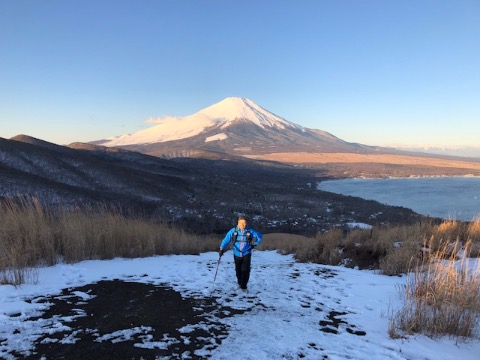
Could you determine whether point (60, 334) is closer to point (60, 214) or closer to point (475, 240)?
point (60, 214)

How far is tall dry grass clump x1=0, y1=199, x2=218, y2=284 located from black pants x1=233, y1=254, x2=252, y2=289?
342 centimetres

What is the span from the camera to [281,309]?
16.8 feet

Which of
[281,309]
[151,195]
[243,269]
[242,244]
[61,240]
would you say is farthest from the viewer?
[151,195]

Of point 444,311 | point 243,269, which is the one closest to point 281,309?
point 243,269

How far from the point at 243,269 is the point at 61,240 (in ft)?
13.2

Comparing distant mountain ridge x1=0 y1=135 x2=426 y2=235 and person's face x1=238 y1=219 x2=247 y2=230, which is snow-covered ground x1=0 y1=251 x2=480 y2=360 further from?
distant mountain ridge x1=0 y1=135 x2=426 y2=235

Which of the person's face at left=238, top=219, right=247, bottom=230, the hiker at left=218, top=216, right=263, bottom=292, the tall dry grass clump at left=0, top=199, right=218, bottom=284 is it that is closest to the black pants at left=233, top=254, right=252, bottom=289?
the hiker at left=218, top=216, right=263, bottom=292

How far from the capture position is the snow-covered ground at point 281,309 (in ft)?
12.0

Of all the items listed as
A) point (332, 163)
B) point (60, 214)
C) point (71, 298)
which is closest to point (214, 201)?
point (60, 214)

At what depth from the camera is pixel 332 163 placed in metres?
139

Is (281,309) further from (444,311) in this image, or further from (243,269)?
(444,311)

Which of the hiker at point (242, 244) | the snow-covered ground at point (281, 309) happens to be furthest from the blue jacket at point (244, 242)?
the snow-covered ground at point (281, 309)

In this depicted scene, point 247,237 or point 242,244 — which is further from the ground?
point 247,237

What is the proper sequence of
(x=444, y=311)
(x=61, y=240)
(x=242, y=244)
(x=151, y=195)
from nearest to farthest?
(x=444, y=311)
(x=242, y=244)
(x=61, y=240)
(x=151, y=195)
